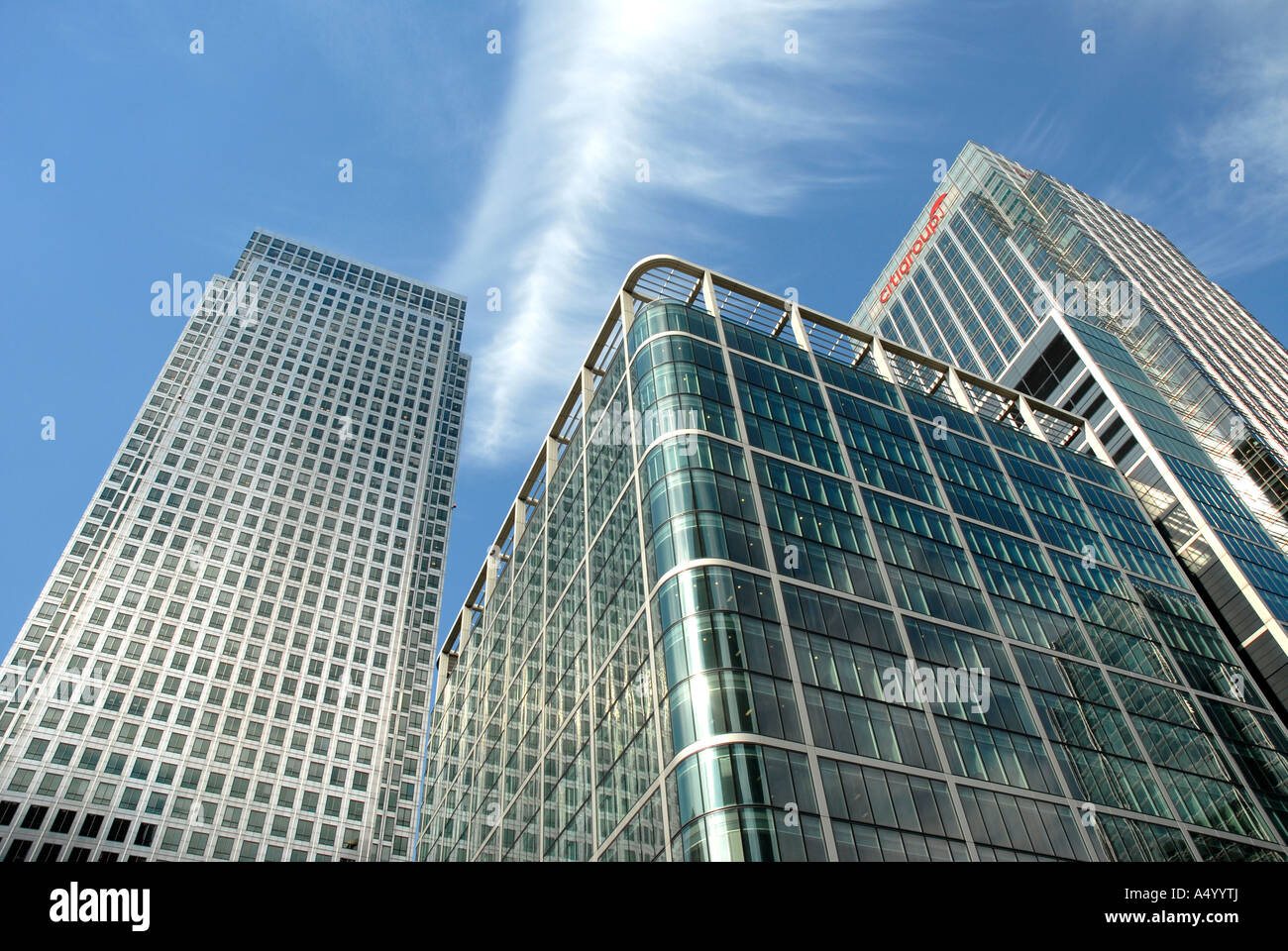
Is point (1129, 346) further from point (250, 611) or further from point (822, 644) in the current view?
point (250, 611)

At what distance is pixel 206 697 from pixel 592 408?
182 feet

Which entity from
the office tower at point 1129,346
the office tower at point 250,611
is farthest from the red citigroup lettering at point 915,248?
the office tower at point 250,611

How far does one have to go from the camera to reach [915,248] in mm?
141750

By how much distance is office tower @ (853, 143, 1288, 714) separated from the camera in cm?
7419

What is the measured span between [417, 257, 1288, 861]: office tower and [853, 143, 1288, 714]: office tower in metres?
5.87

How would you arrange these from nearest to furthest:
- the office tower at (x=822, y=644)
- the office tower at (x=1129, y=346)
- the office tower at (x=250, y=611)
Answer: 1. the office tower at (x=822, y=644)
2. the office tower at (x=1129, y=346)
3. the office tower at (x=250, y=611)

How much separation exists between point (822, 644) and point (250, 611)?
258ft

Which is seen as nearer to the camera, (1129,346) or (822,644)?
(822,644)

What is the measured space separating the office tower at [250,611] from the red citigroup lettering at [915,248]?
7001cm

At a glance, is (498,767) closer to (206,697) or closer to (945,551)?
(945,551)

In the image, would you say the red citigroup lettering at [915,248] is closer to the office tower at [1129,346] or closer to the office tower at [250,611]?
the office tower at [1129,346]

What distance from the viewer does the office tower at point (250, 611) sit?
280 feet

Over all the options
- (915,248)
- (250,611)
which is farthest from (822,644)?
(915,248)
